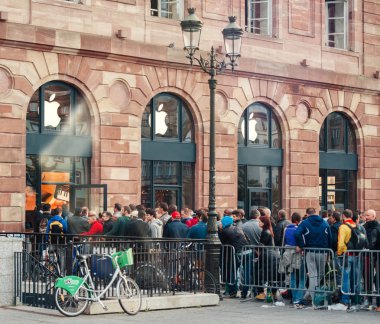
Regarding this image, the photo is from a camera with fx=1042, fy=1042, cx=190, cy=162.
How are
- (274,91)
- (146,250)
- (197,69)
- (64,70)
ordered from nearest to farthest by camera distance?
(146,250) → (64,70) → (197,69) → (274,91)

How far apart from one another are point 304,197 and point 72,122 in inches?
392

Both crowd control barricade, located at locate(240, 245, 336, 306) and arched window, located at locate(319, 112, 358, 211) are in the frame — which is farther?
arched window, located at locate(319, 112, 358, 211)

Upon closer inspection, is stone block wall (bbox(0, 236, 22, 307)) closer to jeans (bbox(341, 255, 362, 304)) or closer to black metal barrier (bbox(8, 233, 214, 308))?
black metal barrier (bbox(8, 233, 214, 308))

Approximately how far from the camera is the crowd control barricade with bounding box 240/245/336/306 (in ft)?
67.3

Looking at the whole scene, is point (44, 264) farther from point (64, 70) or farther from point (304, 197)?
point (304, 197)

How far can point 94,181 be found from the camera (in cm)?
2953

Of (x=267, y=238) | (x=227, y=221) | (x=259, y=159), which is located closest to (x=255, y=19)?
(x=259, y=159)

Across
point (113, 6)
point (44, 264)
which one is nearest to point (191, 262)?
point (44, 264)

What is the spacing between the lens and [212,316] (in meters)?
18.5

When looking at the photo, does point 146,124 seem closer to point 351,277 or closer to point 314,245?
point 314,245

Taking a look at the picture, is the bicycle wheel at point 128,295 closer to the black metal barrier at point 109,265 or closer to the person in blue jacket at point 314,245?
the black metal barrier at point 109,265

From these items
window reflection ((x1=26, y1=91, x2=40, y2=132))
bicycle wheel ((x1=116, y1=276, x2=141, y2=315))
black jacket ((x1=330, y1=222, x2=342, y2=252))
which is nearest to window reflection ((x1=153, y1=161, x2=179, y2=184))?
window reflection ((x1=26, y1=91, x2=40, y2=132))

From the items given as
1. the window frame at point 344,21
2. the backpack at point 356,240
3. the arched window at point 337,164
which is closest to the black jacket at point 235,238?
the backpack at point 356,240

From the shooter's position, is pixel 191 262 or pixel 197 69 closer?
pixel 191 262
